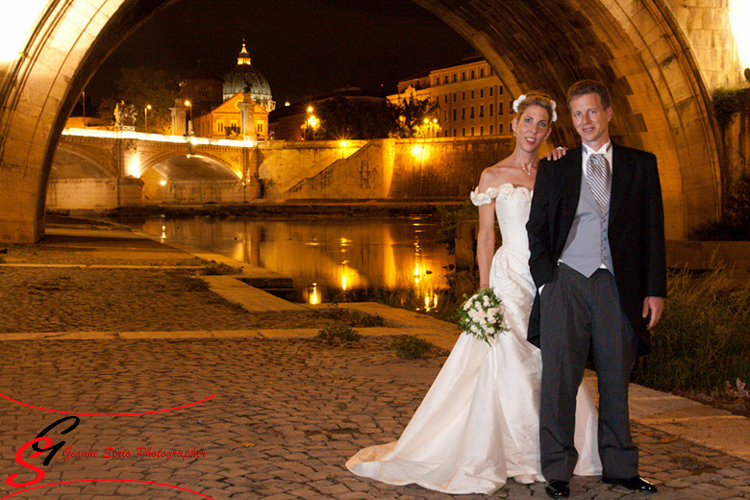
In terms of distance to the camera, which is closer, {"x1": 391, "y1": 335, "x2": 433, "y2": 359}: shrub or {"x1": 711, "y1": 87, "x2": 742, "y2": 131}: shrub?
{"x1": 391, "y1": 335, "x2": 433, "y2": 359}: shrub

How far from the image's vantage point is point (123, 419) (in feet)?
15.4

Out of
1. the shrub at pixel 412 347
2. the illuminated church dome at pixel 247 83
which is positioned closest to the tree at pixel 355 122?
the illuminated church dome at pixel 247 83

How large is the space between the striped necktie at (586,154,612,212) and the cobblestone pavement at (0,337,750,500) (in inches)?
52.7

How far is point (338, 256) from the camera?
74.3 feet

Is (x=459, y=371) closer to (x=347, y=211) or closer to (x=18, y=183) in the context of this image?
(x=18, y=183)

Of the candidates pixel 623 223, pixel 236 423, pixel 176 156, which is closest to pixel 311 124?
pixel 176 156

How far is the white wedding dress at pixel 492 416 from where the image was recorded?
3.69 m

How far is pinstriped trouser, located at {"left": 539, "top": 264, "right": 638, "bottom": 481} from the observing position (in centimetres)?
358

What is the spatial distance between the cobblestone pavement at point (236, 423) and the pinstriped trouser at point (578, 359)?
7.1 inches

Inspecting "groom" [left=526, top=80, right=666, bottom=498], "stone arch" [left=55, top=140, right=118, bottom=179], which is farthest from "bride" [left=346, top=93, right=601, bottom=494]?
"stone arch" [left=55, top=140, right=118, bottom=179]

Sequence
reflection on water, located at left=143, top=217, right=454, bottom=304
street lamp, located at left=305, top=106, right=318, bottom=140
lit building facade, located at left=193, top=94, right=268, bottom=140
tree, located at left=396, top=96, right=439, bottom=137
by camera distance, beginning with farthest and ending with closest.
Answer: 1. lit building facade, located at left=193, top=94, right=268, bottom=140
2. tree, located at left=396, top=96, right=439, bottom=137
3. street lamp, located at left=305, top=106, right=318, bottom=140
4. reflection on water, located at left=143, top=217, right=454, bottom=304

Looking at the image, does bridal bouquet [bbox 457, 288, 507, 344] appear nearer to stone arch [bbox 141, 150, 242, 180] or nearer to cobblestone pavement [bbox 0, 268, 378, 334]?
cobblestone pavement [bbox 0, 268, 378, 334]

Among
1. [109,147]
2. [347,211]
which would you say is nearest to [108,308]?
[347,211]

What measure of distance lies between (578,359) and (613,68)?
44.6 ft
